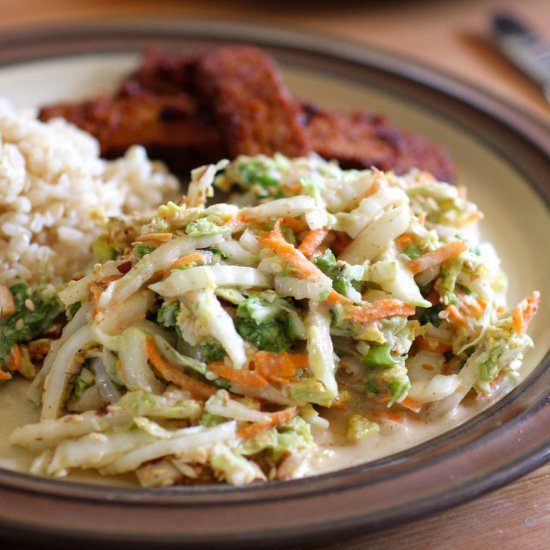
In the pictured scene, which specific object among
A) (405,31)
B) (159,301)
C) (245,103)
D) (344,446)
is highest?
(405,31)

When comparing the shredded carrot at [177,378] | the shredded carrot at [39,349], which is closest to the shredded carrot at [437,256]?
the shredded carrot at [177,378]

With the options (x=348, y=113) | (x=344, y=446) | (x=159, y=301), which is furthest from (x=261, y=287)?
(x=348, y=113)

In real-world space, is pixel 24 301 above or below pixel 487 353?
above

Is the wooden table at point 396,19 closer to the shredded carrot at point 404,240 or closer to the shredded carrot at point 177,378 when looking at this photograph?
the shredded carrot at point 404,240

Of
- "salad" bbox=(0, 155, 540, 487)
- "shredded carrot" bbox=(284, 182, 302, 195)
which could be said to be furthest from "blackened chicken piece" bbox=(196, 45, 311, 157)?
"salad" bbox=(0, 155, 540, 487)

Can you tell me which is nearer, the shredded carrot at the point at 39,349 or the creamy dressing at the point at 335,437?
the creamy dressing at the point at 335,437

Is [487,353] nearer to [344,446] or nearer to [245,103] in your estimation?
[344,446]

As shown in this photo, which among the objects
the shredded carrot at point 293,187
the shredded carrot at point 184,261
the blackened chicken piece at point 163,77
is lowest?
the shredded carrot at point 184,261
